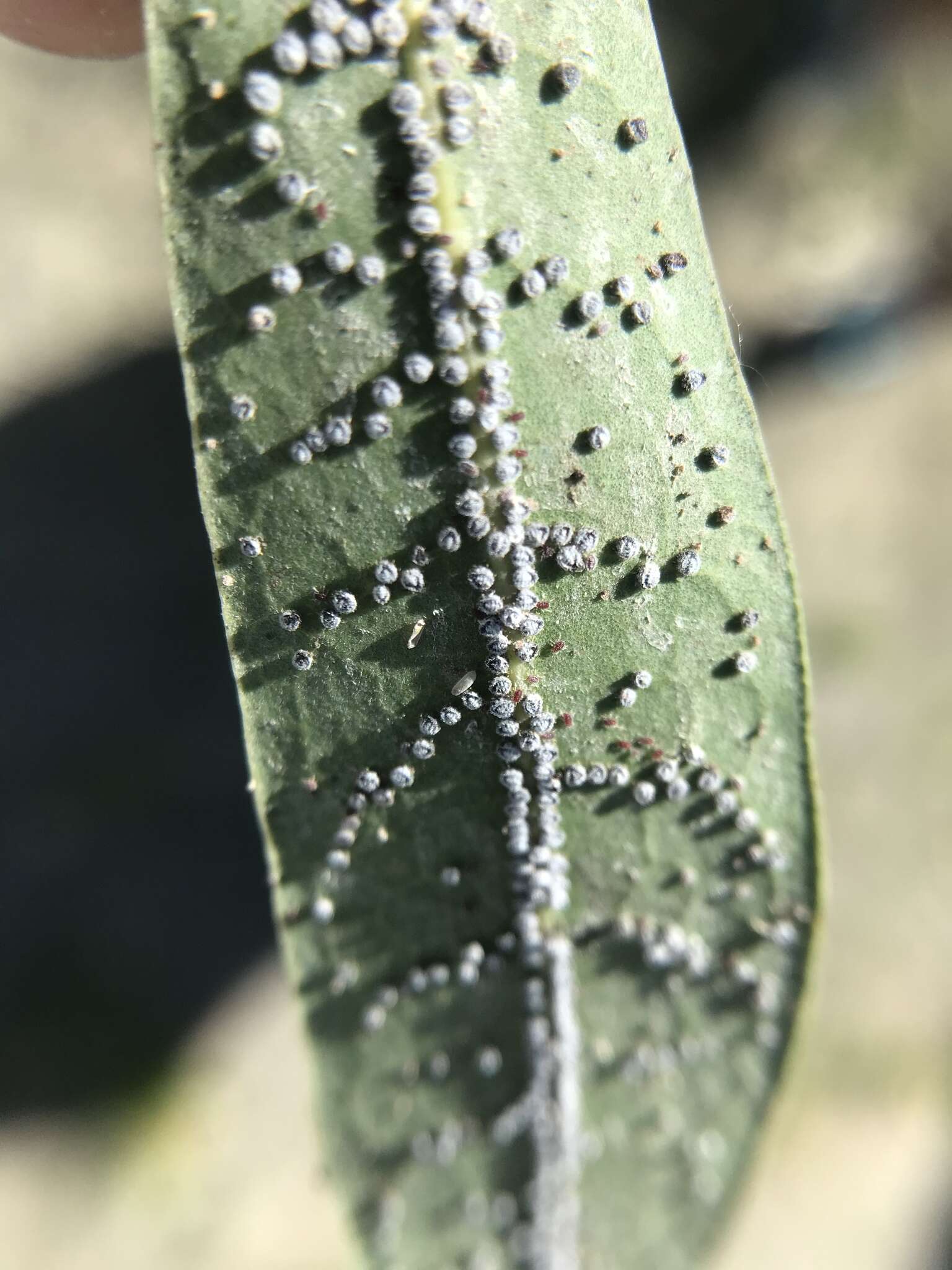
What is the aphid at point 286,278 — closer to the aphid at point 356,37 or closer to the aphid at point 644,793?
the aphid at point 356,37

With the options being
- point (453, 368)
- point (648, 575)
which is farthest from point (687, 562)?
point (453, 368)

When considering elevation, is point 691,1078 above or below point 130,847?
below

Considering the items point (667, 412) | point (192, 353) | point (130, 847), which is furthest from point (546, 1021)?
point (130, 847)

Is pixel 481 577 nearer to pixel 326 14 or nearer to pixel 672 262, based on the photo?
pixel 672 262

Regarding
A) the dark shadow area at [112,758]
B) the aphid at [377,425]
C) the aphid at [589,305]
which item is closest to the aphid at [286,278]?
the aphid at [377,425]

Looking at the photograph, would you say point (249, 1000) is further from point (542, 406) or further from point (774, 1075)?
point (542, 406)
